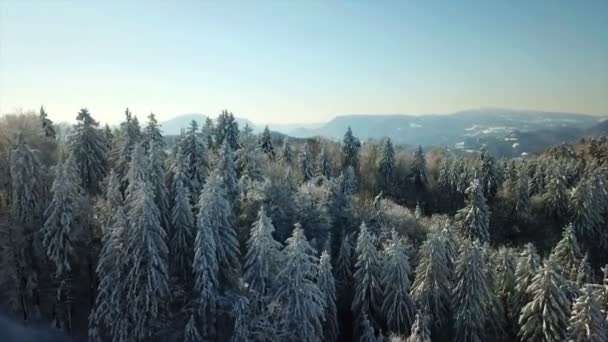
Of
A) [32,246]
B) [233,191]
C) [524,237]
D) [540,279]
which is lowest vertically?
[524,237]

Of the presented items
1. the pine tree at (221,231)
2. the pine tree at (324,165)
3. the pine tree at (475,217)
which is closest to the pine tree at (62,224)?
the pine tree at (221,231)

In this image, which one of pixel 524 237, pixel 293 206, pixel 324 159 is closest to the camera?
pixel 293 206

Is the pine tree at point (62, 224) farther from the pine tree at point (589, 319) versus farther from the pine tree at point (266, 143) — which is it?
the pine tree at point (266, 143)

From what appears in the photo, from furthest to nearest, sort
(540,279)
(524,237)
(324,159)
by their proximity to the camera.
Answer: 1. (324,159)
2. (524,237)
3. (540,279)

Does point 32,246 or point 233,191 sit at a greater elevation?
point 233,191

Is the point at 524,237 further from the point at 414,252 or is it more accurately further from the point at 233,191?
the point at 233,191

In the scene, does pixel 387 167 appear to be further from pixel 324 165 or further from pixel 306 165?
pixel 306 165

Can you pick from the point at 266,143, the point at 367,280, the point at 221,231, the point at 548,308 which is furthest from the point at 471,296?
the point at 266,143

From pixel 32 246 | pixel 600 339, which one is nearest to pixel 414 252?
pixel 600 339
